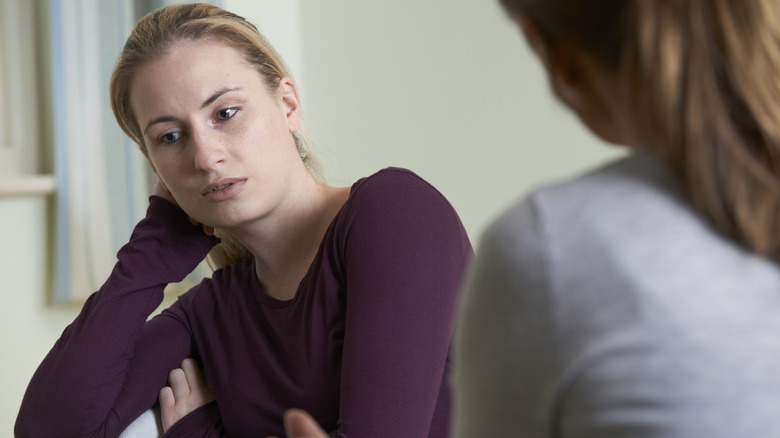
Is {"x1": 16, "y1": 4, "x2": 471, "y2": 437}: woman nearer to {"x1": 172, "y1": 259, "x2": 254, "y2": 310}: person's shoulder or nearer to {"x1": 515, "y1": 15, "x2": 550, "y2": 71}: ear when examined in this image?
{"x1": 172, "y1": 259, "x2": 254, "y2": 310}: person's shoulder

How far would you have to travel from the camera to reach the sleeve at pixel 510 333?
555 millimetres

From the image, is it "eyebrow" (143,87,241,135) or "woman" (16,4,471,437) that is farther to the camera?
"eyebrow" (143,87,241,135)

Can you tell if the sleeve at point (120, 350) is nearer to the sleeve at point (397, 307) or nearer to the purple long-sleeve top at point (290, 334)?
the purple long-sleeve top at point (290, 334)

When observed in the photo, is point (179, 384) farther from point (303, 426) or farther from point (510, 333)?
point (510, 333)

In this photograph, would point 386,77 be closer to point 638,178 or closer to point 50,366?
point 50,366

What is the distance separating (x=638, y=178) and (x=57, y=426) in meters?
1.32

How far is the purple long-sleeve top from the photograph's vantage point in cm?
125

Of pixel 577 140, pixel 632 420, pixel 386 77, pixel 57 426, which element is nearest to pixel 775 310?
pixel 632 420

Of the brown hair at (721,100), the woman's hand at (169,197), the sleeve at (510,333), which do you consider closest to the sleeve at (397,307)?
the woman's hand at (169,197)

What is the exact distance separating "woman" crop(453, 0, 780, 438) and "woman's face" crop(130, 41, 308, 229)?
0.93 metres

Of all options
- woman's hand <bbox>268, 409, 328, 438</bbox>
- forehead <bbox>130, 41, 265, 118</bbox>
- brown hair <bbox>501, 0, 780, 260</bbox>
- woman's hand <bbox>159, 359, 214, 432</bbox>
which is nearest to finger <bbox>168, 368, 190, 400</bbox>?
woman's hand <bbox>159, 359, 214, 432</bbox>

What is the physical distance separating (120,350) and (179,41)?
0.57 meters

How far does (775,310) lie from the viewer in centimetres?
53

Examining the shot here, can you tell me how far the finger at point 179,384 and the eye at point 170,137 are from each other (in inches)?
17.6
